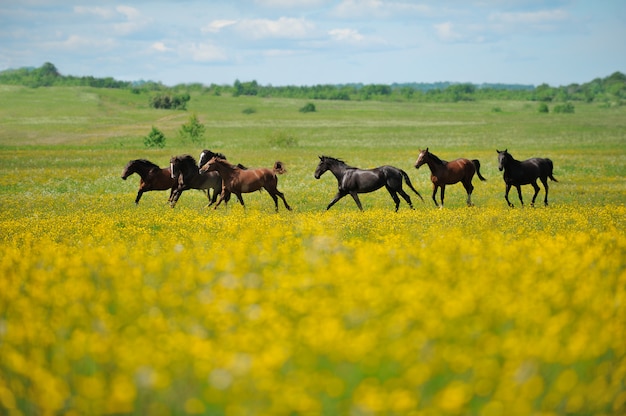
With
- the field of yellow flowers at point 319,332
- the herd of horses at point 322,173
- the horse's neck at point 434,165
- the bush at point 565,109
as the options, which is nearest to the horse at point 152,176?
the herd of horses at point 322,173

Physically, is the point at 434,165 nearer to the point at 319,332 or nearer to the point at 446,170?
the point at 446,170

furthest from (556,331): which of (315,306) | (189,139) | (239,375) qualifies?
(189,139)

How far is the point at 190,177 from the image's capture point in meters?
22.8

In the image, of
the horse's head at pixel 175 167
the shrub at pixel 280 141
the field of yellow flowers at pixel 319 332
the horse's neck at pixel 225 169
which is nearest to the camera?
the field of yellow flowers at pixel 319 332

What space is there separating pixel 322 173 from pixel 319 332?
14.7 m

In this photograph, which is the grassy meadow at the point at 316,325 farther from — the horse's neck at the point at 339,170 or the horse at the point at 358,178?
the horse's neck at the point at 339,170

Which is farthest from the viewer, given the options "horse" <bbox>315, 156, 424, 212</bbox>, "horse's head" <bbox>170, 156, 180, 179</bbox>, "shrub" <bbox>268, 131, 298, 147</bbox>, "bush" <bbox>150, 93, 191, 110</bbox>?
"bush" <bbox>150, 93, 191, 110</bbox>

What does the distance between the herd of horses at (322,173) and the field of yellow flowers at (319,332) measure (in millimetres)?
9993

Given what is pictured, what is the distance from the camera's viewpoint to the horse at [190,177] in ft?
73.6

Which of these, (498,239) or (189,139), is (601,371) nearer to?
(498,239)

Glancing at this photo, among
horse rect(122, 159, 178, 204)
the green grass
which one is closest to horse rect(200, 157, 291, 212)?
the green grass

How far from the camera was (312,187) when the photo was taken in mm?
30875

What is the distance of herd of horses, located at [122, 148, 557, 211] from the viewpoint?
21188 millimetres

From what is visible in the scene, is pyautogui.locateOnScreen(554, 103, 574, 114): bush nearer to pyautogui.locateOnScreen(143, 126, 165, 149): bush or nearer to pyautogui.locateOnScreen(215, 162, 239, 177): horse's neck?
pyautogui.locateOnScreen(143, 126, 165, 149): bush
